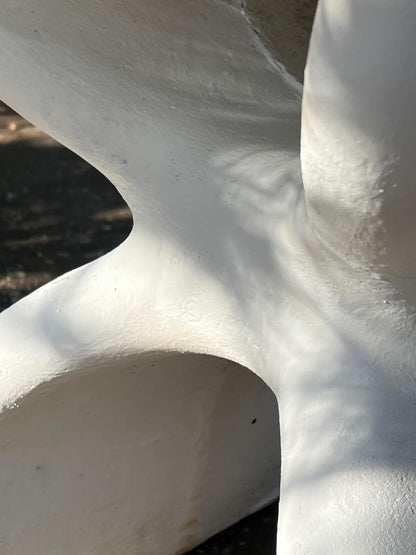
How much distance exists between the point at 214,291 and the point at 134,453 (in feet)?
1.24

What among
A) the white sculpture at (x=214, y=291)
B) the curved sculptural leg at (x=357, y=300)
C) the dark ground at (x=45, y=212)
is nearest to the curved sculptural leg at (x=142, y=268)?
the white sculpture at (x=214, y=291)

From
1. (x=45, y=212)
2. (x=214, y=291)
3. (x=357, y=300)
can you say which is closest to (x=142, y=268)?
(x=214, y=291)

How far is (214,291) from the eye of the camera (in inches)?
42.3

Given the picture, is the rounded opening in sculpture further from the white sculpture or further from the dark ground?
the dark ground

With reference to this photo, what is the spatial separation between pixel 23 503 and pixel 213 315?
0.43 meters

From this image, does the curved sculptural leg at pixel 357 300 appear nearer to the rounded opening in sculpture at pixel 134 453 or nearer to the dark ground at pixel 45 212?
the rounded opening in sculpture at pixel 134 453

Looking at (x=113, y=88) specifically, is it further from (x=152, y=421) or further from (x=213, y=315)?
(x=152, y=421)

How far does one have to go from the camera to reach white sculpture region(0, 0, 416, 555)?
2.54 ft

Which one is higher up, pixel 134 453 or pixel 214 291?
pixel 214 291

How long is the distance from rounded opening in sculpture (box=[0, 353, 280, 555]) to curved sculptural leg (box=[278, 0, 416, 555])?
0.32 metres

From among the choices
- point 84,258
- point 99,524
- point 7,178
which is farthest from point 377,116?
point 7,178

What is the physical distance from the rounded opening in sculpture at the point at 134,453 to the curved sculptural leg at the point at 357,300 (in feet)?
1.05

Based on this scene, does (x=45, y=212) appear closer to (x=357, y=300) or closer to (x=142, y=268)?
(x=142, y=268)

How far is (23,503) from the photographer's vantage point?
1.34 metres
